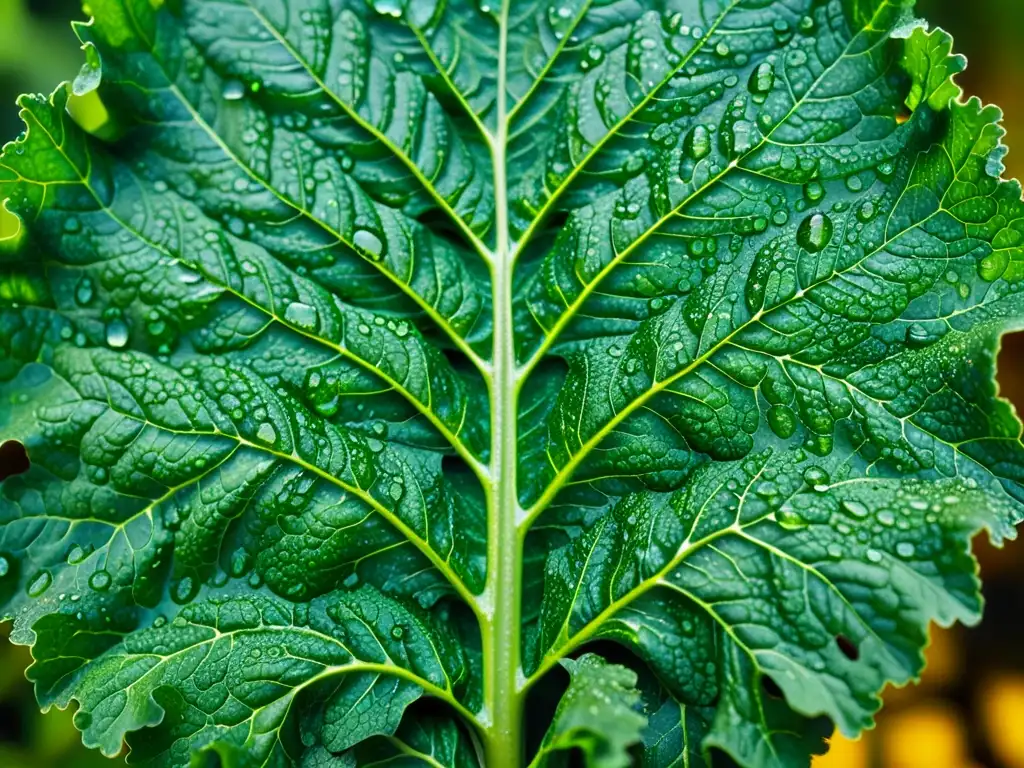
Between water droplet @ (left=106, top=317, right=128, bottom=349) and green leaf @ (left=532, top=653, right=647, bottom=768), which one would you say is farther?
water droplet @ (left=106, top=317, right=128, bottom=349)

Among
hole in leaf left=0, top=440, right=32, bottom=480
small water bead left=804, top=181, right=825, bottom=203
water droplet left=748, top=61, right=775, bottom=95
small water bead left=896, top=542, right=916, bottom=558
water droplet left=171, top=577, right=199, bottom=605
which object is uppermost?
water droplet left=748, top=61, right=775, bottom=95

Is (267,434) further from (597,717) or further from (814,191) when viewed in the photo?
(814,191)

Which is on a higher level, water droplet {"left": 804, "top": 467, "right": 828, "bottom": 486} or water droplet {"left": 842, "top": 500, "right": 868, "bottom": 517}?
water droplet {"left": 804, "top": 467, "right": 828, "bottom": 486}

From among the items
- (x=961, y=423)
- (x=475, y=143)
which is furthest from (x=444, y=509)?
(x=961, y=423)

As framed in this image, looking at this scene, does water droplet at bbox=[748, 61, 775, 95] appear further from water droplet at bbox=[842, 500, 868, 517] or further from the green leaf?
the green leaf

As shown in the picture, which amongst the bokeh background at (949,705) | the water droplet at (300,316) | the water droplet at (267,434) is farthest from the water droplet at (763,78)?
the bokeh background at (949,705)

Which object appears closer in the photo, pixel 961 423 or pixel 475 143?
pixel 961 423

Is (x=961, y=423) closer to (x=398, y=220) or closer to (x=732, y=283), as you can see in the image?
(x=732, y=283)

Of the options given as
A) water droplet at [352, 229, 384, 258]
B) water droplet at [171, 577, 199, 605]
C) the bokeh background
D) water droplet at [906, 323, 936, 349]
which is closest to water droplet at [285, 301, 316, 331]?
water droplet at [352, 229, 384, 258]
